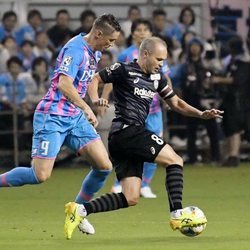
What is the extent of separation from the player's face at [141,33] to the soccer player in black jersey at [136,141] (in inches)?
151

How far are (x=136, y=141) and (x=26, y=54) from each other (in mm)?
10883

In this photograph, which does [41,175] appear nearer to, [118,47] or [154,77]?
[154,77]

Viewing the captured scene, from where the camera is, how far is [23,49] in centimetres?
2172

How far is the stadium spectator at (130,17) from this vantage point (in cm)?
2239

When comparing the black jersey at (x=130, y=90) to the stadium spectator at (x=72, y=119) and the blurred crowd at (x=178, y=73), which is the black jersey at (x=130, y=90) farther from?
the blurred crowd at (x=178, y=73)

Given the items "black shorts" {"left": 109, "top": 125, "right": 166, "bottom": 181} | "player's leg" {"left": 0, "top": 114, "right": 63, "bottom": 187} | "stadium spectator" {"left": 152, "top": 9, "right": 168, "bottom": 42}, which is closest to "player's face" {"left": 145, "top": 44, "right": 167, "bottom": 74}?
"black shorts" {"left": 109, "top": 125, "right": 166, "bottom": 181}

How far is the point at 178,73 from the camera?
21.5 meters

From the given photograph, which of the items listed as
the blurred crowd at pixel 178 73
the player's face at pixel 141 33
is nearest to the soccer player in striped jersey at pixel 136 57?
the player's face at pixel 141 33

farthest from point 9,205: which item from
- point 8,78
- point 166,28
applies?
point 166,28

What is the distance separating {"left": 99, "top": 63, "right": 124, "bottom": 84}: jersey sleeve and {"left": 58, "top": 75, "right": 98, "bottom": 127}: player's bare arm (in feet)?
1.18

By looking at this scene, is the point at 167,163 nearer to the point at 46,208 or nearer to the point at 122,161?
the point at 122,161

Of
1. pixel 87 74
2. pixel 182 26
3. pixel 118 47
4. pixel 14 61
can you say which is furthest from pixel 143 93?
pixel 182 26

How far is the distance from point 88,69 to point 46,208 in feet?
11.7

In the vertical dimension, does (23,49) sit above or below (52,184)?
above
